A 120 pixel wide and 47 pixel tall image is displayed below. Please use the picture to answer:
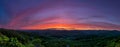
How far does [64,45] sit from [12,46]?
120227 millimetres

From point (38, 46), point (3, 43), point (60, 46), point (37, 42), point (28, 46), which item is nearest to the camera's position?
point (3, 43)

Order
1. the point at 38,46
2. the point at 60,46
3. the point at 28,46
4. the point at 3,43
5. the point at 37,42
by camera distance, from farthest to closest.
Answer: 1. the point at 60,46
2. the point at 37,42
3. the point at 38,46
4. the point at 28,46
5. the point at 3,43

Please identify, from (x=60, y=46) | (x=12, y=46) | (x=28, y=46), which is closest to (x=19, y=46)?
(x=12, y=46)

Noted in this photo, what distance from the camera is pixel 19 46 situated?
7200 cm

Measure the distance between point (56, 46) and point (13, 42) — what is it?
115 metres

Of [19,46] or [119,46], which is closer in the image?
[19,46]

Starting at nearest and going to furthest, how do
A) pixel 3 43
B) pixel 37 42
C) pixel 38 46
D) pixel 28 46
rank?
pixel 3 43
pixel 28 46
pixel 38 46
pixel 37 42

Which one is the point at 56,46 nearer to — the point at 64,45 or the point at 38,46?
the point at 64,45

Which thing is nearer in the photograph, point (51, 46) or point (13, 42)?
point (13, 42)

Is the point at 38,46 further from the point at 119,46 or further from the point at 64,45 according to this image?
the point at 64,45

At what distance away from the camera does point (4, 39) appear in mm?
74750

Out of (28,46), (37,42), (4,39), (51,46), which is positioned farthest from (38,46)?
(51,46)

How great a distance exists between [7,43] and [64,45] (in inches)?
4710

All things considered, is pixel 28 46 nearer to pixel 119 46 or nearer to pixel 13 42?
pixel 13 42
